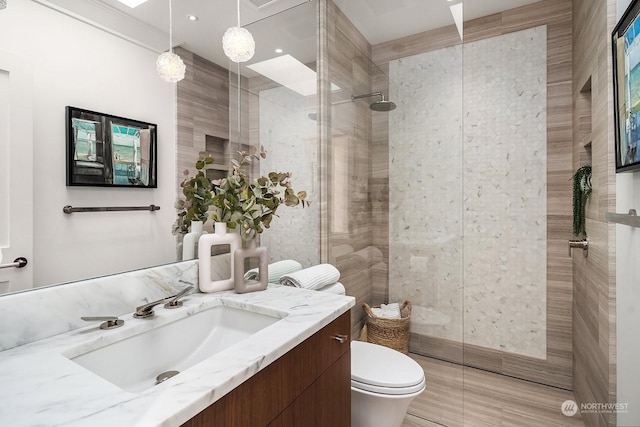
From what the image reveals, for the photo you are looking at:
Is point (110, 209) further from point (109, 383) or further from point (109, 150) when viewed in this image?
point (109, 383)

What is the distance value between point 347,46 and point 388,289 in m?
1.68

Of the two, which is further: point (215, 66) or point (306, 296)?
point (215, 66)

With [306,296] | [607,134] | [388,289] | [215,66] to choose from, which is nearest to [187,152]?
[215,66]

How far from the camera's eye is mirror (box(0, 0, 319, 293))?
0.84 metres

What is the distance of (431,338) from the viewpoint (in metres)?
2.05

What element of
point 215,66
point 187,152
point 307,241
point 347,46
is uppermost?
point 347,46

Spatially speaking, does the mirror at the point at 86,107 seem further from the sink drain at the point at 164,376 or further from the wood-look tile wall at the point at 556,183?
the wood-look tile wall at the point at 556,183

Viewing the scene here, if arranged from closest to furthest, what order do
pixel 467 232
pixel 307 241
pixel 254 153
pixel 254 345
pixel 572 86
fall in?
pixel 254 345
pixel 254 153
pixel 307 241
pixel 572 86
pixel 467 232

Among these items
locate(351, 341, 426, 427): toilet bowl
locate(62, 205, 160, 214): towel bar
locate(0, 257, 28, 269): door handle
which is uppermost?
locate(62, 205, 160, 214): towel bar

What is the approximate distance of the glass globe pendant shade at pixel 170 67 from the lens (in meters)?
1.16

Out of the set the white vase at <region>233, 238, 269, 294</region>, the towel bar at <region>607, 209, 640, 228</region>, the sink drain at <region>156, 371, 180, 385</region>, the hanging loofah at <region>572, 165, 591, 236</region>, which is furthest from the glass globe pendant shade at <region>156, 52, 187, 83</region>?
the hanging loofah at <region>572, 165, 591, 236</region>

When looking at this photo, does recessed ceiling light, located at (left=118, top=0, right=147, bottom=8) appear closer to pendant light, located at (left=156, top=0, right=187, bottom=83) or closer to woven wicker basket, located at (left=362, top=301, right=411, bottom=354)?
pendant light, located at (left=156, top=0, right=187, bottom=83)

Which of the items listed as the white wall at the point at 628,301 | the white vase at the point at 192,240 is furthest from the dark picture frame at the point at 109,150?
the white wall at the point at 628,301

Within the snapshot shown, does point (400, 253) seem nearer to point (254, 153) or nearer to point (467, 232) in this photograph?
point (467, 232)
